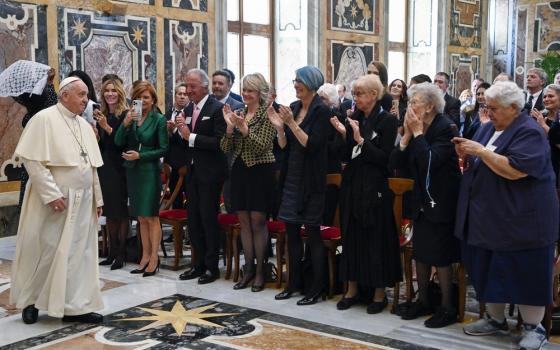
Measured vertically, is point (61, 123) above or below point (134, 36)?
below

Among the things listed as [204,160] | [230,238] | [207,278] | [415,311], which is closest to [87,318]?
[207,278]

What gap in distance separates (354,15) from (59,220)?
791 cm

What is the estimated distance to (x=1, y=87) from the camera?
5590 mm

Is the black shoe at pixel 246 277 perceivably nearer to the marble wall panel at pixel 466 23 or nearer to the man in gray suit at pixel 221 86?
the man in gray suit at pixel 221 86

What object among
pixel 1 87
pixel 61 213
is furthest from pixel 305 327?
pixel 1 87

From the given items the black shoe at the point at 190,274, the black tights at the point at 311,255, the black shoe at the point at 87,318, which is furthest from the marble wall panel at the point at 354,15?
the black shoe at the point at 87,318

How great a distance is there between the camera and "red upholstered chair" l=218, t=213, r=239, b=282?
6156 mm

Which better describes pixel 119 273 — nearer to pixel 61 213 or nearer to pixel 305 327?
pixel 61 213

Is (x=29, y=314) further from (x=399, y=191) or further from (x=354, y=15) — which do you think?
(x=354, y=15)

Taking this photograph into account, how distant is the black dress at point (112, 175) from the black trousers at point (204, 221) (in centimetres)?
78

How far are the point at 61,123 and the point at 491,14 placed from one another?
1198cm

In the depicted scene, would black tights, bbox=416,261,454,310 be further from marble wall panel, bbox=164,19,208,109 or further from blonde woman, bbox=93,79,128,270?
marble wall panel, bbox=164,19,208,109

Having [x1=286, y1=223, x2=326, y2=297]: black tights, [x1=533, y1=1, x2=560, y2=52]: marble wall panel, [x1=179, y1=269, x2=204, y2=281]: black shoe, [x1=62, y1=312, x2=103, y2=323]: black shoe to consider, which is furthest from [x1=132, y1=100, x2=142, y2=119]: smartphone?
[x1=533, y1=1, x2=560, y2=52]: marble wall panel

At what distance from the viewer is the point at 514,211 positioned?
4301 mm
